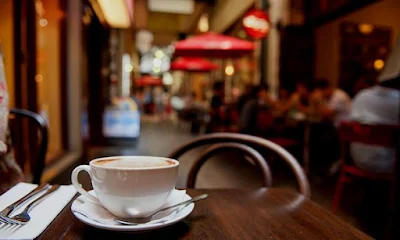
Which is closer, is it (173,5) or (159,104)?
(173,5)

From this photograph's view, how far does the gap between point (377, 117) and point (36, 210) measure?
342cm

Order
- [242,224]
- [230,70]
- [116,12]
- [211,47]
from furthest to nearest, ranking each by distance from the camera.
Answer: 1. [230,70]
2. [116,12]
3. [211,47]
4. [242,224]

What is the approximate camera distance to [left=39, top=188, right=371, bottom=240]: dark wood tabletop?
720 mm

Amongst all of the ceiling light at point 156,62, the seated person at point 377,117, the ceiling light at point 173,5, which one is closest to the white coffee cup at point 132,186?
the seated person at point 377,117

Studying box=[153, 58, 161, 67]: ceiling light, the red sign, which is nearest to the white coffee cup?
the red sign

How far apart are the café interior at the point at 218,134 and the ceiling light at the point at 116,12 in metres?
0.04

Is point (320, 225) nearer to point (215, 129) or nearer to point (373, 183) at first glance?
point (373, 183)

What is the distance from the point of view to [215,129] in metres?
8.21

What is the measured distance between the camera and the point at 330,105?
20.9 feet

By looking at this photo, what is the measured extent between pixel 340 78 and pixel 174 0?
766 centimetres

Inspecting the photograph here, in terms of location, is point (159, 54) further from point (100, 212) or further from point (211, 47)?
point (100, 212)

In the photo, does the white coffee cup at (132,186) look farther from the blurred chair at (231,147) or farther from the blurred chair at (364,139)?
the blurred chair at (364,139)

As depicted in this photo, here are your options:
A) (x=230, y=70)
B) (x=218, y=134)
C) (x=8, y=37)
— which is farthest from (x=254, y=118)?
(x=230, y=70)

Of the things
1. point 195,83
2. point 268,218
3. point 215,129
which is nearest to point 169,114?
point 195,83
